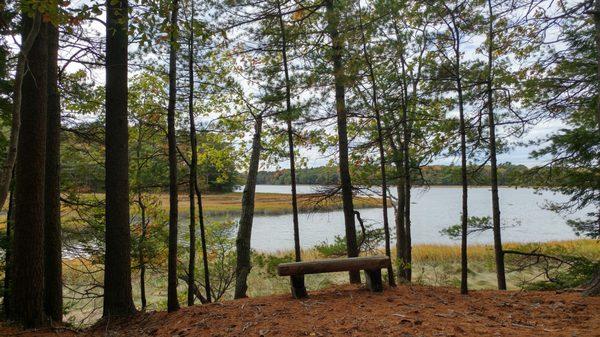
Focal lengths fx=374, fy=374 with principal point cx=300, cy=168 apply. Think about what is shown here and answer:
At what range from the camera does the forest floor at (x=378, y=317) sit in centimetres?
379

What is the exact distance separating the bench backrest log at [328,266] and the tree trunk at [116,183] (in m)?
2.15

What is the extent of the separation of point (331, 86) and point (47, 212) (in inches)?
203

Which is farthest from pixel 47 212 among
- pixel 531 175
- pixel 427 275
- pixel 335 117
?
pixel 427 275

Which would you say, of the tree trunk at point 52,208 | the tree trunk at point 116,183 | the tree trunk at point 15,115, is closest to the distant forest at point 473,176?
the tree trunk at point 116,183

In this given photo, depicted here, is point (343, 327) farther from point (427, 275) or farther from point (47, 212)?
point (427, 275)

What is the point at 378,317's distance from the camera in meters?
4.29

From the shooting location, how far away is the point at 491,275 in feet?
44.4

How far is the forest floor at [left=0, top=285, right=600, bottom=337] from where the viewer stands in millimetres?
3795

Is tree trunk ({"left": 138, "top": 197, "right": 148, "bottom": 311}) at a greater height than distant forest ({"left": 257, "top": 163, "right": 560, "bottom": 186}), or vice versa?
distant forest ({"left": 257, "top": 163, "right": 560, "bottom": 186})

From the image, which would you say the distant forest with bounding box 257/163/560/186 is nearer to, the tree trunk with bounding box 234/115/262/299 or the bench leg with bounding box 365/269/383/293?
the tree trunk with bounding box 234/115/262/299

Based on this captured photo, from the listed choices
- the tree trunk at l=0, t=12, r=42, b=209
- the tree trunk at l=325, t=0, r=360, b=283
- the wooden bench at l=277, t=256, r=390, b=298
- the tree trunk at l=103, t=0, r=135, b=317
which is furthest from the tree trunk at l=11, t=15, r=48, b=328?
the tree trunk at l=325, t=0, r=360, b=283

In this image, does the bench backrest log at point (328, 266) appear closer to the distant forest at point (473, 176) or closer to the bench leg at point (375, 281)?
the bench leg at point (375, 281)

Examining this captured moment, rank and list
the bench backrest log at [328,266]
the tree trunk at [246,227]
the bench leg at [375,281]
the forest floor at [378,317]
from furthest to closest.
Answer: the tree trunk at [246,227] → the bench leg at [375,281] → the bench backrest log at [328,266] → the forest floor at [378,317]

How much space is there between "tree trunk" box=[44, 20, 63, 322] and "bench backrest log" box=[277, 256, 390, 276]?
3.30 m
